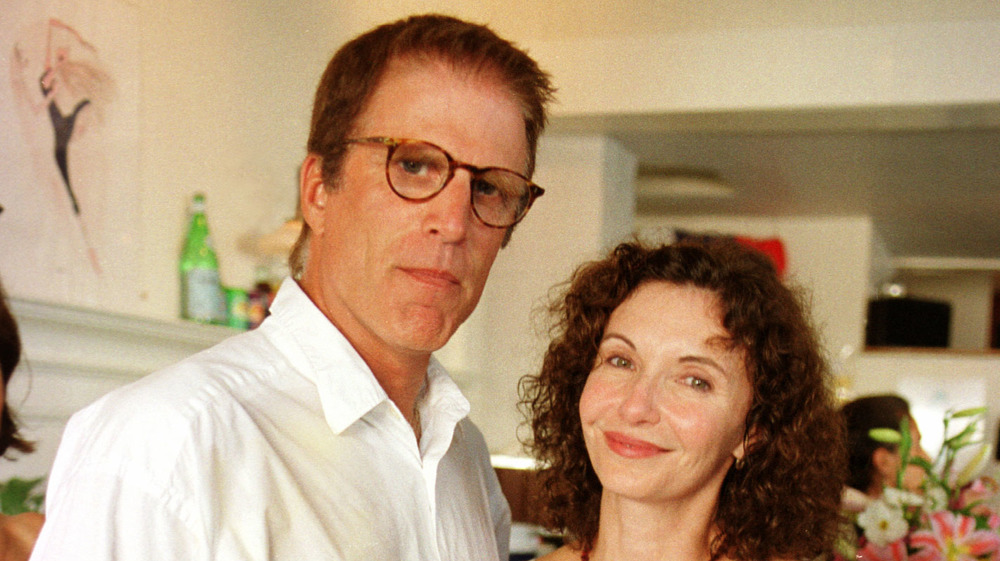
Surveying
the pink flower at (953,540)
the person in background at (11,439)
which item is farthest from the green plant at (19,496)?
the pink flower at (953,540)

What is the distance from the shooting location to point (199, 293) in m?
2.40

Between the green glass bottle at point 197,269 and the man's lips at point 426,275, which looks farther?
the green glass bottle at point 197,269

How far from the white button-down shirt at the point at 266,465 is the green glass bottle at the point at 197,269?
129cm

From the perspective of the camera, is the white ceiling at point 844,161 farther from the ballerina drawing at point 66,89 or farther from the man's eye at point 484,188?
the man's eye at point 484,188

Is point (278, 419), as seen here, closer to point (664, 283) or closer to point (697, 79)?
point (664, 283)

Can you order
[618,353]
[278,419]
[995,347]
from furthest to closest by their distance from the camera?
[995,347] < [618,353] < [278,419]

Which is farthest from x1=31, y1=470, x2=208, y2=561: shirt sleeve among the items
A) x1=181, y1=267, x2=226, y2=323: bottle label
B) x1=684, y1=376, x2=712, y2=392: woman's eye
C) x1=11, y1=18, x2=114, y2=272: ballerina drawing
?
x1=181, y1=267, x2=226, y2=323: bottle label

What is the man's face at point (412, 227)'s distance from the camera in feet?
3.75

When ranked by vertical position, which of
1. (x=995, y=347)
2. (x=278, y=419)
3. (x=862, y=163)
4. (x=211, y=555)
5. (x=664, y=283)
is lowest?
(x=995, y=347)

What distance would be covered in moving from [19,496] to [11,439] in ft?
0.32

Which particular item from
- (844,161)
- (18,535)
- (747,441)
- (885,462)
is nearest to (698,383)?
(747,441)

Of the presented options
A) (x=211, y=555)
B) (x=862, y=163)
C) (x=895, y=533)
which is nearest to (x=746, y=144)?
(x=862, y=163)

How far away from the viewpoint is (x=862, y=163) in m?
4.77

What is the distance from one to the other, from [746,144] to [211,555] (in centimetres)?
395
